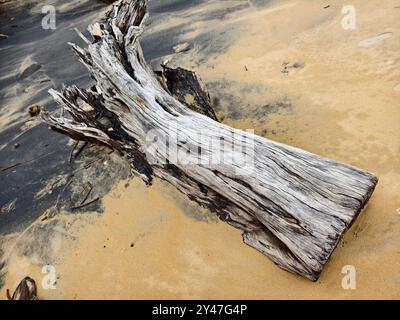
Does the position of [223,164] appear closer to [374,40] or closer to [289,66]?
[289,66]

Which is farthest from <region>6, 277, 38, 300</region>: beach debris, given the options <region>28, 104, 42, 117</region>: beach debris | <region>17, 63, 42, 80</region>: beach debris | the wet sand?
<region>17, 63, 42, 80</region>: beach debris

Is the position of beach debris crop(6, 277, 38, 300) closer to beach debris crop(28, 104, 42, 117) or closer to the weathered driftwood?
the weathered driftwood

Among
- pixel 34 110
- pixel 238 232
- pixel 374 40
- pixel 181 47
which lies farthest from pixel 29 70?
pixel 374 40

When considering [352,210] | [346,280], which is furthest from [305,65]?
[346,280]

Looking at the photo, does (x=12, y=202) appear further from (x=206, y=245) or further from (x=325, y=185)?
(x=325, y=185)

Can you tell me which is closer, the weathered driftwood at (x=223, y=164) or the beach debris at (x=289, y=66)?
the weathered driftwood at (x=223, y=164)

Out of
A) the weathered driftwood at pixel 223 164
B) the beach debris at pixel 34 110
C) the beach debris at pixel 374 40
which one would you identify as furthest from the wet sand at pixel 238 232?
the beach debris at pixel 34 110

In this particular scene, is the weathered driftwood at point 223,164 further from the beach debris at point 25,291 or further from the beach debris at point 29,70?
the beach debris at point 29,70
